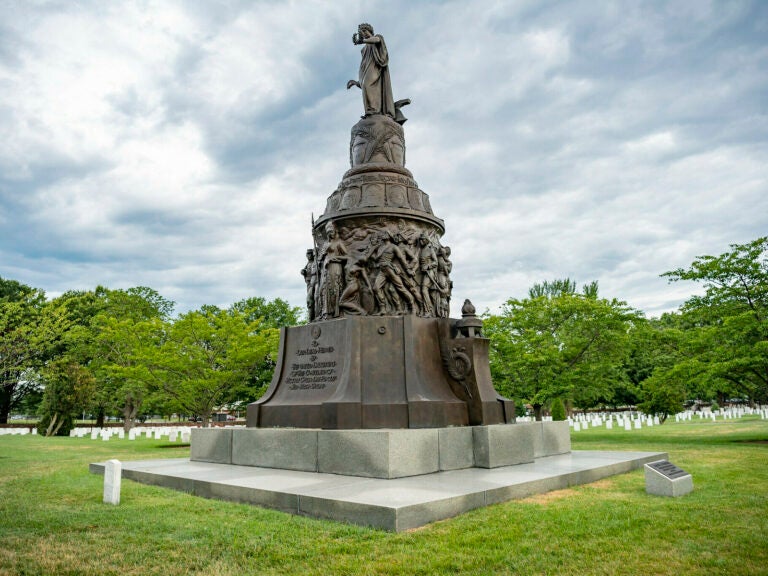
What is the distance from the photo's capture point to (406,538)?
Answer: 18.6 ft

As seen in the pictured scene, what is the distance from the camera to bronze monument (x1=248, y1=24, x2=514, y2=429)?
1041 cm

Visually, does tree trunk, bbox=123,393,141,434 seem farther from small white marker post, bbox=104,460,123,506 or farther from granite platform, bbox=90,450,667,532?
small white marker post, bbox=104,460,123,506

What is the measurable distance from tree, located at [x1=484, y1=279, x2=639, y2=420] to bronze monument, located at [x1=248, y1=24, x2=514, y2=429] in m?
13.0

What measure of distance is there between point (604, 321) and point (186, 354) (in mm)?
19104

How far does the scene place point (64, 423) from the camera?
3478cm

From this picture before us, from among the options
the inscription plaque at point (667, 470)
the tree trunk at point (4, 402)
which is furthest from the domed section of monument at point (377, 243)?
the tree trunk at point (4, 402)

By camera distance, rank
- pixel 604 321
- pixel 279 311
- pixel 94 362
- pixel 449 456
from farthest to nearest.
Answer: pixel 279 311 → pixel 94 362 → pixel 604 321 → pixel 449 456

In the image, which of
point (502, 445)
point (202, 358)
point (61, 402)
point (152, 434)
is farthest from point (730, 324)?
point (61, 402)

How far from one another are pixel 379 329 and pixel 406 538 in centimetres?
553

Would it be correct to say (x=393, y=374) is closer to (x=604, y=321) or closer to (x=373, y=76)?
(x=373, y=76)

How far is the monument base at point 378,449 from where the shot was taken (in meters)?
8.71

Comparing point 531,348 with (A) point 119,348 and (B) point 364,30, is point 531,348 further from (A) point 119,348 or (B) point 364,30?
(A) point 119,348

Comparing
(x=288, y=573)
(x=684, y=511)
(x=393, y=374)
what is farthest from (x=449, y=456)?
(x=288, y=573)

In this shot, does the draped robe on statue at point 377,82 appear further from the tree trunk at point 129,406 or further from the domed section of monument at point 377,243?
the tree trunk at point 129,406
